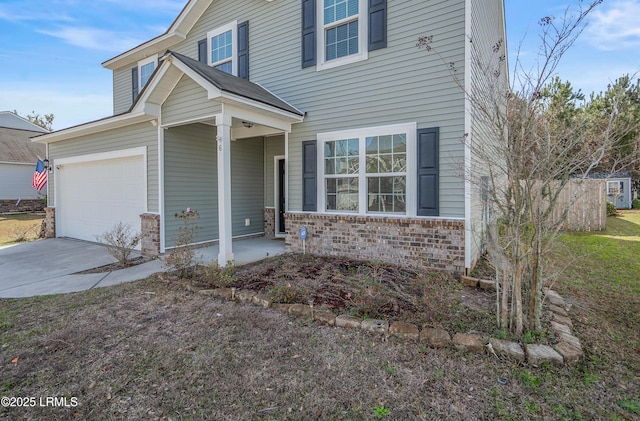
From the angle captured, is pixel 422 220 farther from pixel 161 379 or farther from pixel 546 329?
pixel 161 379

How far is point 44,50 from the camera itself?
49.2 ft

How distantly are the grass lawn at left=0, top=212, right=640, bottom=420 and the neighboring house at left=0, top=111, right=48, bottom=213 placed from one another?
21.2 meters

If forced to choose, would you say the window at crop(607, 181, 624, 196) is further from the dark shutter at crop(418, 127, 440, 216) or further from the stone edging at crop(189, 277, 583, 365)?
the stone edging at crop(189, 277, 583, 365)

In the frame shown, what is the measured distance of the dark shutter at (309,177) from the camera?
7180mm

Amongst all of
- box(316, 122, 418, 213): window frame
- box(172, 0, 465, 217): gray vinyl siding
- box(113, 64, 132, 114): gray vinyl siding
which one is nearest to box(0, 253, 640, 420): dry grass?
box(172, 0, 465, 217): gray vinyl siding

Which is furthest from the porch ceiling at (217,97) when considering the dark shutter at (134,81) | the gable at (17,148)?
the gable at (17,148)

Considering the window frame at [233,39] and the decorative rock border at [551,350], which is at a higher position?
the window frame at [233,39]

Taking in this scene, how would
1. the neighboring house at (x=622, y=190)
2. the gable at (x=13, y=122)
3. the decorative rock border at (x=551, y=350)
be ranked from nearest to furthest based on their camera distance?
the decorative rock border at (x=551, y=350), the neighboring house at (x=622, y=190), the gable at (x=13, y=122)

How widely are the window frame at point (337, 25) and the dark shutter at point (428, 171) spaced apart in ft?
7.13

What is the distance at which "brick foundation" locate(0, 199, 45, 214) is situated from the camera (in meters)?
19.0

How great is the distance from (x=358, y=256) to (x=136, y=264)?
4.84 metres

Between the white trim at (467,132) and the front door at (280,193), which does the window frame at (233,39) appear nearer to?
the front door at (280,193)

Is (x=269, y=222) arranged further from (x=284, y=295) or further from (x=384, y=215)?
(x=284, y=295)

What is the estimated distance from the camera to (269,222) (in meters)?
9.88
